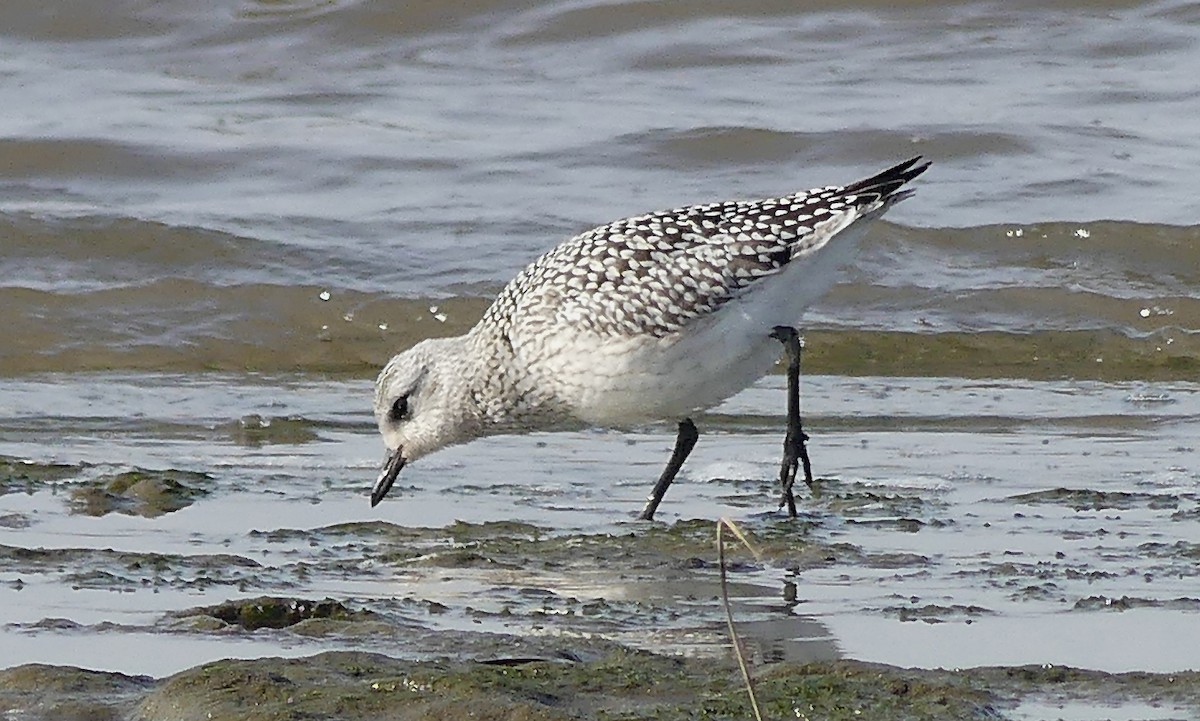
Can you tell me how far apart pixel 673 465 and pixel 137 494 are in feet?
5.33

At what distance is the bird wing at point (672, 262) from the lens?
6410 millimetres

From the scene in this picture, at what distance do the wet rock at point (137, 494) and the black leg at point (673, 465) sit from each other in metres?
1.34

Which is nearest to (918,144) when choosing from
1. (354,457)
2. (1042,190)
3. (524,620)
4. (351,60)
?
(1042,190)

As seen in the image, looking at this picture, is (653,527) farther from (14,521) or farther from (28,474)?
(28,474)

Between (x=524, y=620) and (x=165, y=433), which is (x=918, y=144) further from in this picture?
(x=524, y=620)

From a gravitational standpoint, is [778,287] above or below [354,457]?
above

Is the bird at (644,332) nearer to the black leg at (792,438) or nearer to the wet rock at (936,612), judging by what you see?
the black leg at (792,438)

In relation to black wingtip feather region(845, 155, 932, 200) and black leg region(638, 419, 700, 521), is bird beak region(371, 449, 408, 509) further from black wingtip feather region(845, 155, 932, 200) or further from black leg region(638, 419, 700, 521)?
black wingtip feather region(845, 155, 932, 200)

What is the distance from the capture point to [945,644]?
454 cm

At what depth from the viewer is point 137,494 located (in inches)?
249

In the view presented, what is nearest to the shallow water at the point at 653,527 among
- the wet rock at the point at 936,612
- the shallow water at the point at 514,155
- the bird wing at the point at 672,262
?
the wet rock at the point at 936,612

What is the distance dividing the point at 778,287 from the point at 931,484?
0.81 metres

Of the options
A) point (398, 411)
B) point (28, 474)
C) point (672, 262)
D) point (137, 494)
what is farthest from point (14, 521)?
point (672, 262)

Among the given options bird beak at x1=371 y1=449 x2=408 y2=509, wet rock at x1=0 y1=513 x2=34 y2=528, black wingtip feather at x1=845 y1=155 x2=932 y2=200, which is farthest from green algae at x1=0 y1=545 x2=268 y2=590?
black wingtip feather at x1=845 y1=155 x2=932 y2=200
